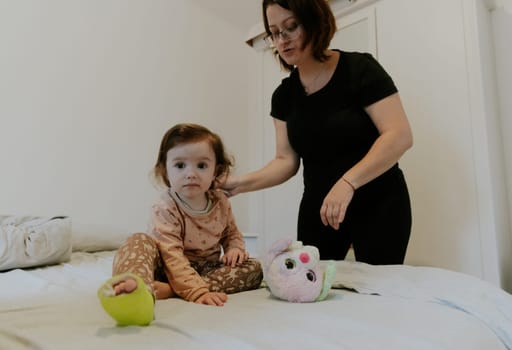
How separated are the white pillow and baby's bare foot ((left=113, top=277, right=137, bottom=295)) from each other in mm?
878

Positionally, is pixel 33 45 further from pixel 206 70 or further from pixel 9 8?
Result: pixel 206 70

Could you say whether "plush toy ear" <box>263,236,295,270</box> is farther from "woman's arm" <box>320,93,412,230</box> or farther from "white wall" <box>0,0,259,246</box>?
"white wall" <box>0,0,259,246</box>

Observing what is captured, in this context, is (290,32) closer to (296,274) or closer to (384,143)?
(384,143)

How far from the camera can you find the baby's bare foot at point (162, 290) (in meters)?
0.77

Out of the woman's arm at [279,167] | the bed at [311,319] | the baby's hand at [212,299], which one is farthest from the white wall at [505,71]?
the baby's hand at [212,299]

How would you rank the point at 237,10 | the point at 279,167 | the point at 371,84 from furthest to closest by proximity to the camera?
the point at 237,10 → the point at 279,167 → the point at 371,84

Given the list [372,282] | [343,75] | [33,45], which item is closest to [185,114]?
[33,45]

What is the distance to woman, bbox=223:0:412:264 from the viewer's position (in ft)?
3.36

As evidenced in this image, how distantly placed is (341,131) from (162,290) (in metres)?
0.62

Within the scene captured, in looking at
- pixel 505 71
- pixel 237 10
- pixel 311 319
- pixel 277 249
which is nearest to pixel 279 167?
pixel 277 249

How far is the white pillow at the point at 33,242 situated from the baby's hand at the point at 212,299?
2.60 ft

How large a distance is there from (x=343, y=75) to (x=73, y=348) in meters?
0.91

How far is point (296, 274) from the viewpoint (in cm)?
73

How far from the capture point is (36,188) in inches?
68.3
